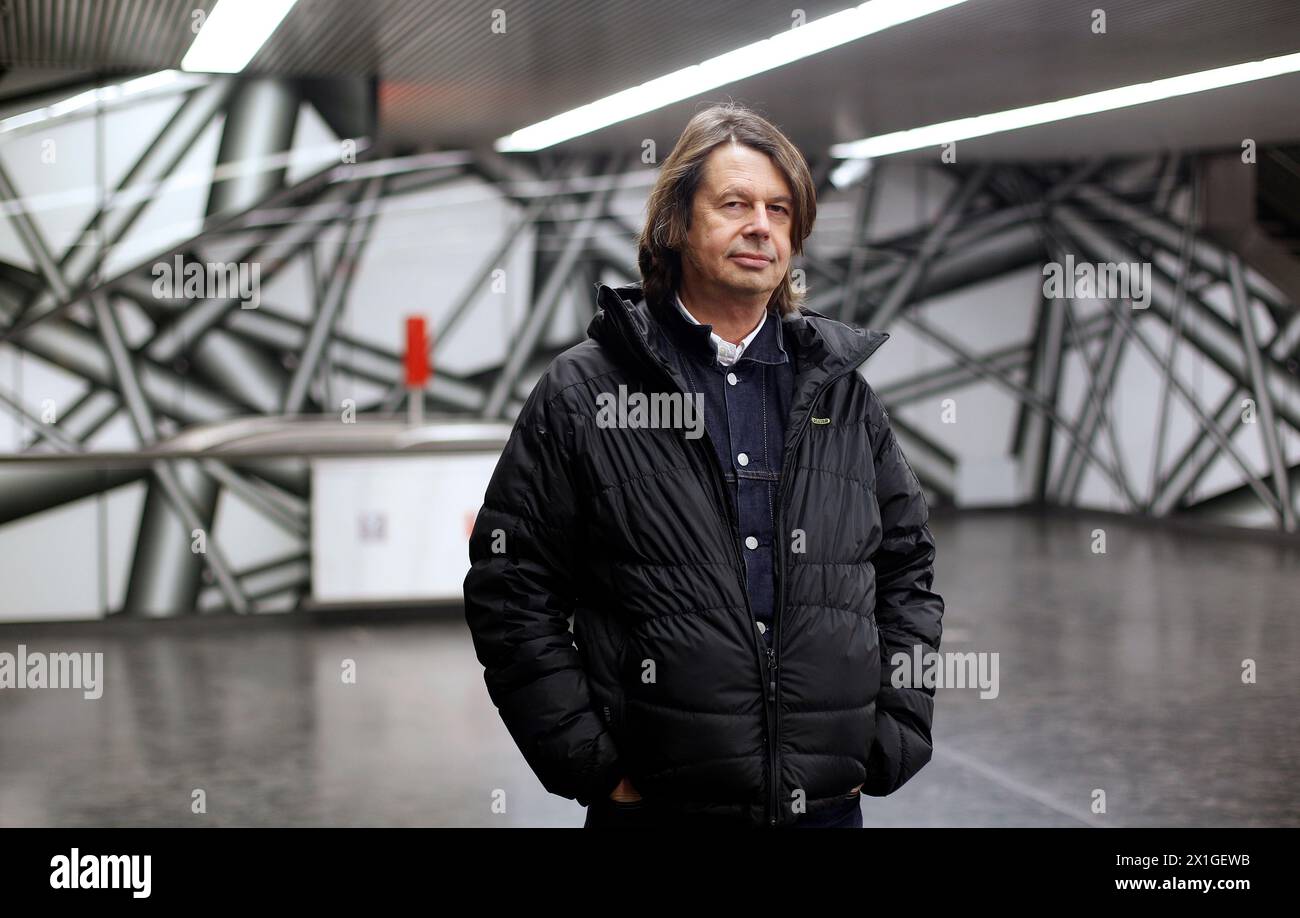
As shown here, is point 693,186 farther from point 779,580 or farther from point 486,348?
point 486,348

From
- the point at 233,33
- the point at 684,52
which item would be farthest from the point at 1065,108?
the point at 233,33

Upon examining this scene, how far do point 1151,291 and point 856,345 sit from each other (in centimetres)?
1060

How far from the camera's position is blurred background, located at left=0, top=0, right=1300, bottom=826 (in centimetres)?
Answer: 499

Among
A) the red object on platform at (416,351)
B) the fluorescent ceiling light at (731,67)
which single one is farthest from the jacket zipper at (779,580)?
the red object on platform at (416,351)

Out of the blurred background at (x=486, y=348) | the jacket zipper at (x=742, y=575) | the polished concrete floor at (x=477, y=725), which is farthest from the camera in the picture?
the blurred background at (x=486, y=348)

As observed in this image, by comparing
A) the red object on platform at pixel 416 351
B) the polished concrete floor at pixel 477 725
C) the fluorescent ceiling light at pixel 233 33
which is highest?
the fluorescent ceiling light at pixel 233 33

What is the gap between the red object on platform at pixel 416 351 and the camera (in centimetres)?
801

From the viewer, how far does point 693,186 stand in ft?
6.26

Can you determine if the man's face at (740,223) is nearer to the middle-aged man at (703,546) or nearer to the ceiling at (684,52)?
the middle-aged man at (703,546)

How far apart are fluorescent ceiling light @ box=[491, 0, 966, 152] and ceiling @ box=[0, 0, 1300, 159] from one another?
0.38 feet

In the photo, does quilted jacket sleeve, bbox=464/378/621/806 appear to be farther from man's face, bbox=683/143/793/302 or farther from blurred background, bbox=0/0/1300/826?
blurred background, bbox=0/0/1300/826

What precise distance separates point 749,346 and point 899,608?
1.65 feet

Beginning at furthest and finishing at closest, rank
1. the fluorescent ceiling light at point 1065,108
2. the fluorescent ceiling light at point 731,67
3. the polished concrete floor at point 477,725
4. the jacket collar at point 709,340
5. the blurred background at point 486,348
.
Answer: the fluorescent ceiling light at point 1065,108 → the fluorescent ceiling light at point 731,67 → the blurred background at point 486,348 → the polished concrete floor at point 477,725 → the jacket collar at point 709,340
